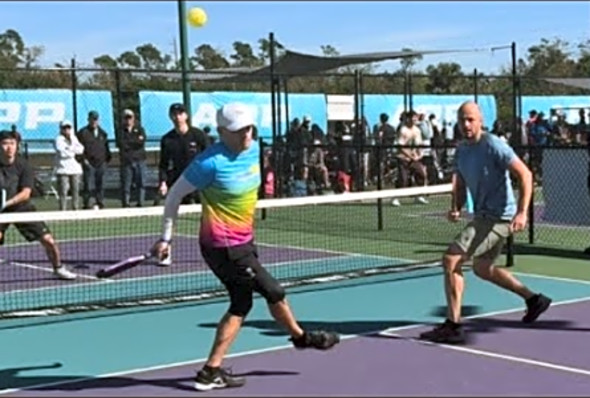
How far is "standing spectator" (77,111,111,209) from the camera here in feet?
67.4

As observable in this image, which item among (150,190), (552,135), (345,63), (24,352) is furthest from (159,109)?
(24,352)

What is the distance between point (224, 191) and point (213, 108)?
19.4 meters

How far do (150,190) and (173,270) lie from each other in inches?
430

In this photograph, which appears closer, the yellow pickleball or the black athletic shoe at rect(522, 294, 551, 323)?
the black athletic shoe at rect(522, 294, 551, 323)

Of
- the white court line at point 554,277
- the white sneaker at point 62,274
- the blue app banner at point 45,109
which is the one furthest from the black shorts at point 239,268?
the blue app banner at point 45,109

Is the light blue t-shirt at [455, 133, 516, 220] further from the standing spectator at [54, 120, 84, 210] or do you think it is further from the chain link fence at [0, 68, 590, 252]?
the standing spectator at [54, 120, 84, 210]

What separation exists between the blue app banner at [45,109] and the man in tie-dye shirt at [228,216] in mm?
16185

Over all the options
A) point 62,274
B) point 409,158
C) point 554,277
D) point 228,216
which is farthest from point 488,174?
point 409,158

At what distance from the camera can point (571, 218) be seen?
48.2 ft

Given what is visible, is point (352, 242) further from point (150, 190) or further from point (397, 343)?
point (150, 190)

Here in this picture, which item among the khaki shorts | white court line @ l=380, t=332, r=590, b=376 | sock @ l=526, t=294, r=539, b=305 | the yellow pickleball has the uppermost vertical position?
the yellow pickleball

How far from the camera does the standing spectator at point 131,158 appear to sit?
67.4 feet

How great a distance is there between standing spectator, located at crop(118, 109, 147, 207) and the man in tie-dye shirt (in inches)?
548

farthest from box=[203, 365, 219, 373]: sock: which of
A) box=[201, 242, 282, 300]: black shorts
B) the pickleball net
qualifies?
the pickleball net
